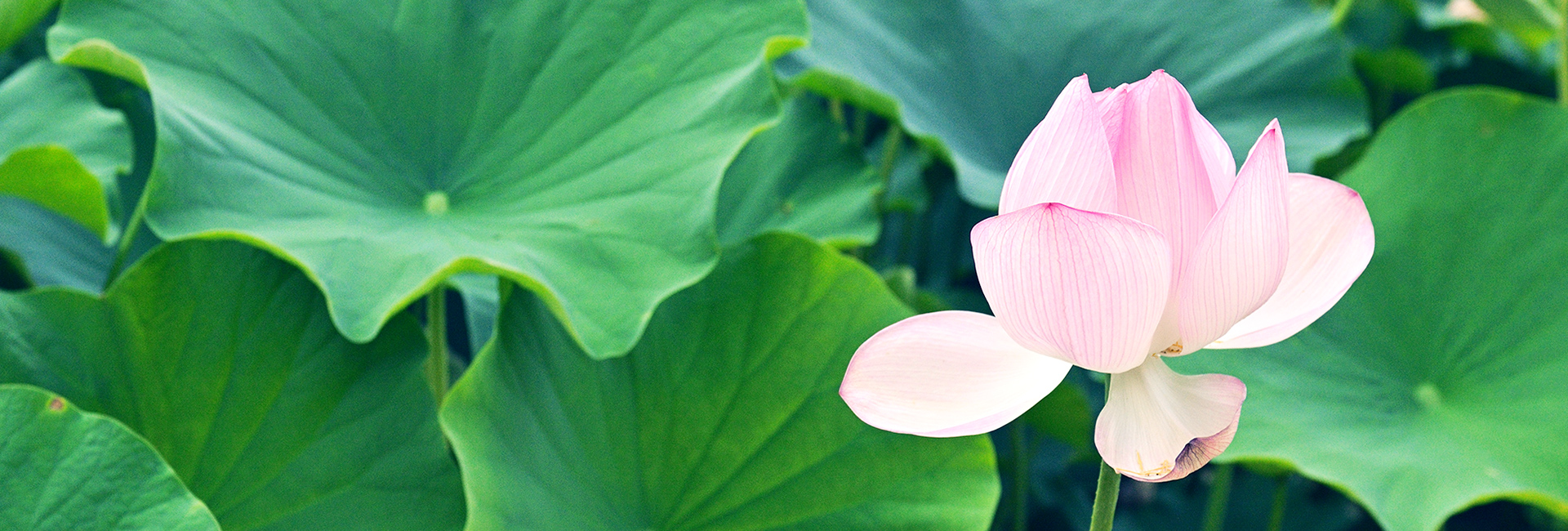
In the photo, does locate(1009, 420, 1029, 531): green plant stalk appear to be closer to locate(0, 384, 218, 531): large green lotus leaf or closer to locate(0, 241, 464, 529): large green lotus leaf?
locate(0, 241, 464, 529): large green lotus leaf

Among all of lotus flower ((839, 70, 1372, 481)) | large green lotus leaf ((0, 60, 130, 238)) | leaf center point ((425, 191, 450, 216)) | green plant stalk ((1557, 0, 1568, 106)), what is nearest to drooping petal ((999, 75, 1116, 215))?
lotus flower ((839, 70, 1372, 481))

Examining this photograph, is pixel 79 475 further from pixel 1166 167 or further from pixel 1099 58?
pixel 1099 58

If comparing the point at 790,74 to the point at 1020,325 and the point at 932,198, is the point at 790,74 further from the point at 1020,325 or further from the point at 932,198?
the point at 1020,325

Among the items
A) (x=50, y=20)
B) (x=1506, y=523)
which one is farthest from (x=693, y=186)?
(x=1506, y=523)

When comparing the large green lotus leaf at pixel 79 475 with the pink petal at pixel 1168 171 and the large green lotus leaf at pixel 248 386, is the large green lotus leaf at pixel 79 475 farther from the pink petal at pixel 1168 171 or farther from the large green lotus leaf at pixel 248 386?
the pink petal at pixel 1168 171

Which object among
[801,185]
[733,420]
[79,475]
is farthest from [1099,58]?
[79,475]

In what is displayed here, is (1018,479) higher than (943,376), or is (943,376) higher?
(943,376)

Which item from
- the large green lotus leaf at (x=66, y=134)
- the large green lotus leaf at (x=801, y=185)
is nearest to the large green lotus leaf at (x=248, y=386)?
the large green lotus leaf at (x=66, y=134)
